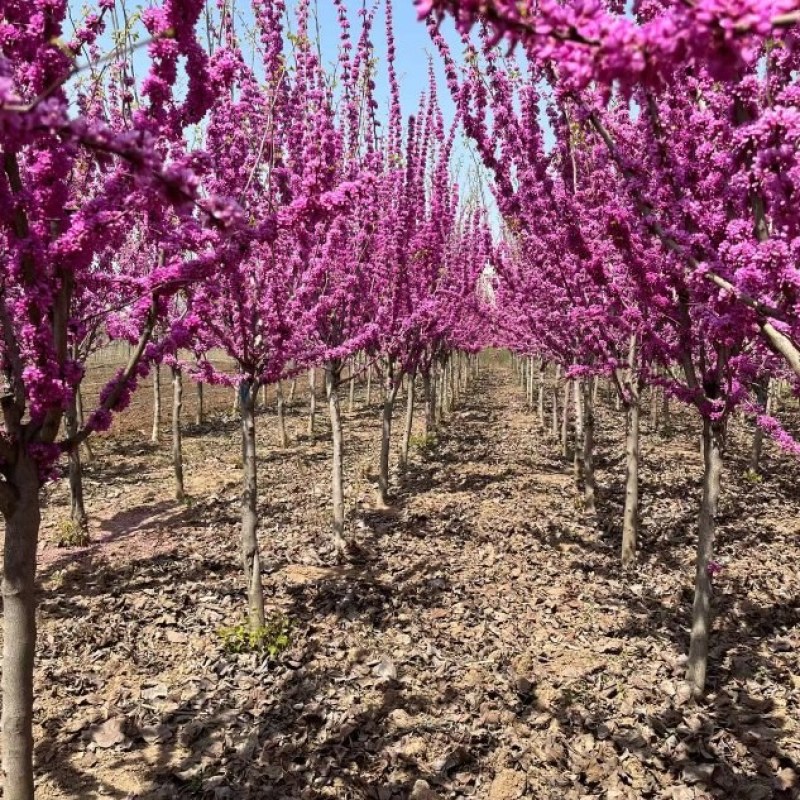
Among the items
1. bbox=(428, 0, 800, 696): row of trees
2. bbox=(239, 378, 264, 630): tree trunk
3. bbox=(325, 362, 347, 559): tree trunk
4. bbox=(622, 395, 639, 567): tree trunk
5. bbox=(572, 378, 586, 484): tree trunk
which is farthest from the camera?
bbox=(572, 378, 586, 484): tree trunk

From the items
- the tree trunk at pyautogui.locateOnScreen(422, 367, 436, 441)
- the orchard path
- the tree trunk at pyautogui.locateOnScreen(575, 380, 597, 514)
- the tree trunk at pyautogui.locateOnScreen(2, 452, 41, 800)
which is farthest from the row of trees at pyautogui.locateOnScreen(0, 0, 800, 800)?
the tree trunk at pyautogui.locateOnScreen(422, 367, 436, 441)

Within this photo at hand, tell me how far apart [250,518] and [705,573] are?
4878 millimetres

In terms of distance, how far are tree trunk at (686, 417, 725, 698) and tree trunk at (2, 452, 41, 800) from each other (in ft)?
18.5

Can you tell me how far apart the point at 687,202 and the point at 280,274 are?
441 cm

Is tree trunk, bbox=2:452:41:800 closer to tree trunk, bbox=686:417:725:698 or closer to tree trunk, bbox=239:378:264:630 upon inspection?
tree trunk, bbox=239:378:264:630

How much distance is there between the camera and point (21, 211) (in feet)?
11.7

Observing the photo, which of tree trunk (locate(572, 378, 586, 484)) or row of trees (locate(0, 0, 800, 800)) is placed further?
tree trunk (locate(572, 378, 586, 484))

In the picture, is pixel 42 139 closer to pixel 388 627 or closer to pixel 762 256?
pixel 762 256

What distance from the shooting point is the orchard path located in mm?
4977

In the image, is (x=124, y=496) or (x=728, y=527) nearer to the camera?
(x=728, y=527)

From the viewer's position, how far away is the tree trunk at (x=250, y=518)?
6906 millimetres

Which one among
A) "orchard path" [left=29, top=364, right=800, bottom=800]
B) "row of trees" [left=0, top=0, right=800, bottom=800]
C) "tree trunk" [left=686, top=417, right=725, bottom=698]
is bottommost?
"orchard path" [left=29, top=364, right=800, bottom=800]

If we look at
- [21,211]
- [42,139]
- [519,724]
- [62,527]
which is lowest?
[519,724]

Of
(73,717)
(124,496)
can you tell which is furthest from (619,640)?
(124,496)
